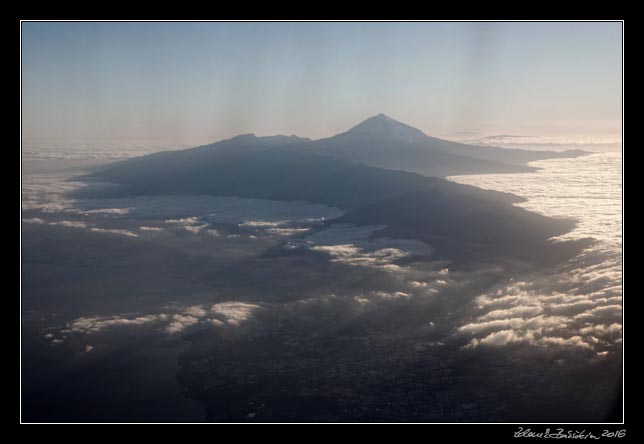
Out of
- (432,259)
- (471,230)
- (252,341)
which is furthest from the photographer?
(471,230)

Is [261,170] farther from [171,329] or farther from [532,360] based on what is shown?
[532,360]

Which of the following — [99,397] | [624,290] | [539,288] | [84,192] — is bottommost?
[99,397]

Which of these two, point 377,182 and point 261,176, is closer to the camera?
point 377,182

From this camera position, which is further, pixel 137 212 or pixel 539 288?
pixel 137 212

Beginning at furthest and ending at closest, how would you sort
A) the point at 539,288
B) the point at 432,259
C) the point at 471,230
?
the point at 471,230, the point at 432,259, the point at 539,288

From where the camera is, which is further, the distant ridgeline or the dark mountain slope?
the dark mountain slope

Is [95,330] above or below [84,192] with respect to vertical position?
below

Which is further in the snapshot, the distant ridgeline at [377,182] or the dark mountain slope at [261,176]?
the dark mountain slope at [261,176]

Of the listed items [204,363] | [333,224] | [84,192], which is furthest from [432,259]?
[84,192]
